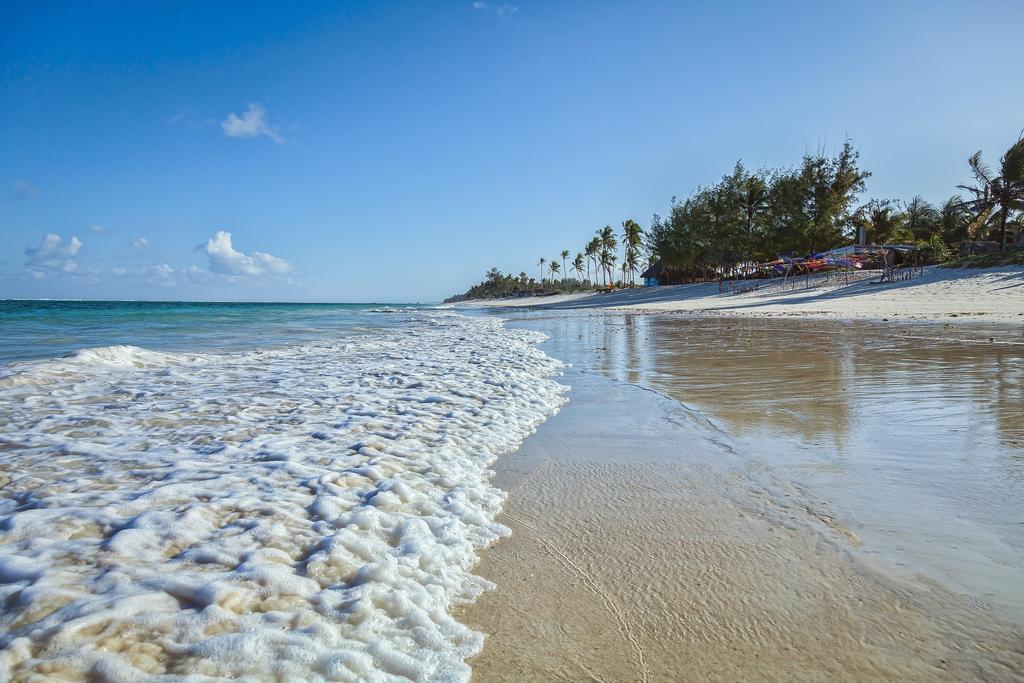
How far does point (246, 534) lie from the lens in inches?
98.7

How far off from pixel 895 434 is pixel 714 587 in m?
2.98

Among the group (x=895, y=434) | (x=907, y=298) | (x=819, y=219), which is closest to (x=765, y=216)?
(x=819, y=219)

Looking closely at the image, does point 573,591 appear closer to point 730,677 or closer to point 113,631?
point 730,677

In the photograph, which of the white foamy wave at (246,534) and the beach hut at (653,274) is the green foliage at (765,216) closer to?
the beach hut at (653,274)

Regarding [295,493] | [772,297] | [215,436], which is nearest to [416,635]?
[295,493]

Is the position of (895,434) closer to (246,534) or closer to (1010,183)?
(246,534)

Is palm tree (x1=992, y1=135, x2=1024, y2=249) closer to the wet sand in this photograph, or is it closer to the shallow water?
the shallow water

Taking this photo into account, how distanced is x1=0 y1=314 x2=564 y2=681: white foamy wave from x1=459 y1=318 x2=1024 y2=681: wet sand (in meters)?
0.26

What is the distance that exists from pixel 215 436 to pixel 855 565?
4516 millimetres

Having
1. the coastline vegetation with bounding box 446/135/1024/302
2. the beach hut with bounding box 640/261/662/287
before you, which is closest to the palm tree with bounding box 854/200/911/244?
the coastline vegetation with bounding box 446/135/1024/302

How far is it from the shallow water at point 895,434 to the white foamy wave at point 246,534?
1.96 meters

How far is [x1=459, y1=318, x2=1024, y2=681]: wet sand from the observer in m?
1.74

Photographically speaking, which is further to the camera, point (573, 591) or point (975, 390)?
point (975, 390)

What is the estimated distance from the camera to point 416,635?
1.90m
